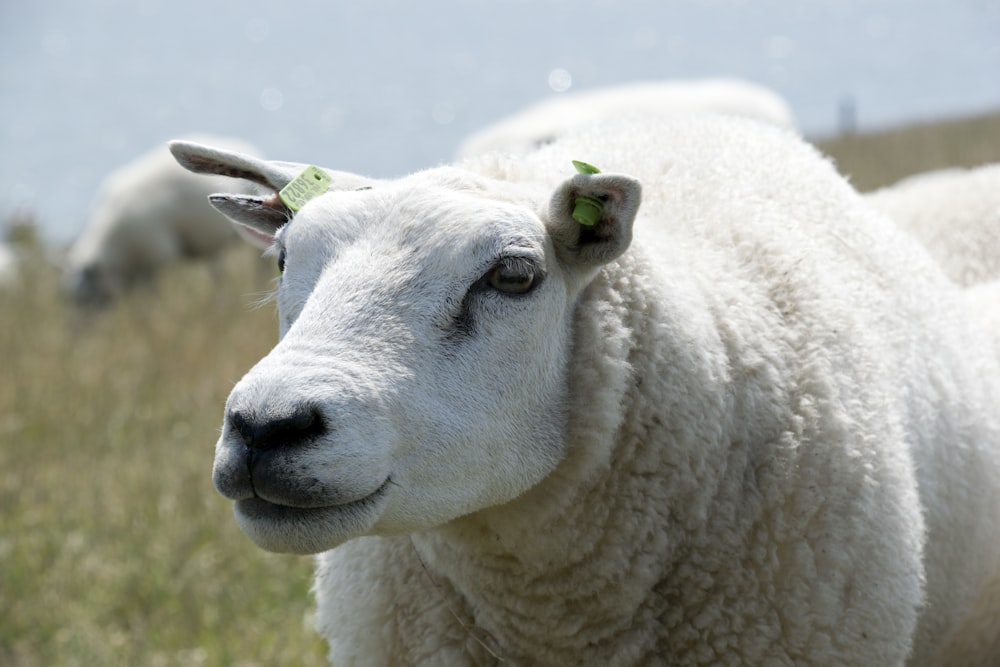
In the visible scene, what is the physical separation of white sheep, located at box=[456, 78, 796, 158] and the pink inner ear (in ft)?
26.3

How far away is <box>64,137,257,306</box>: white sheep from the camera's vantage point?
47.8 feet

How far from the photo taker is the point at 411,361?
2254 mm

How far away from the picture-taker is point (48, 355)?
9.24 metres

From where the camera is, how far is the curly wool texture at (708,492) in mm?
2545

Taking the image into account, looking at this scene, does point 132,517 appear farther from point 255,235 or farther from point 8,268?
point 8,268

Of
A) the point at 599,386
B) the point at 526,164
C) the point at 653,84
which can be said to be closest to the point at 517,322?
the point at 599,386

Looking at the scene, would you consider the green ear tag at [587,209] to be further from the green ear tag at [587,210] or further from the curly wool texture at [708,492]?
the curly wool texture at [708,492]

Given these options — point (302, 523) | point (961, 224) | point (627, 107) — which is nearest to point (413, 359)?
point (302, 523)

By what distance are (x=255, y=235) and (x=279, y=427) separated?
1149 mm

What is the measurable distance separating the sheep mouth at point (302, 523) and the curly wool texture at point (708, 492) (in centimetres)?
41

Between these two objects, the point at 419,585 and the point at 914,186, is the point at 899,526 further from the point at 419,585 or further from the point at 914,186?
the point at 914,186

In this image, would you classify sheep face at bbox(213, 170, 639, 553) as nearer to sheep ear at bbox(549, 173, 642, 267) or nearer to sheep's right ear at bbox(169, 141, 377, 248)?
sheep ear at bbox(549, 173, 642, 267)

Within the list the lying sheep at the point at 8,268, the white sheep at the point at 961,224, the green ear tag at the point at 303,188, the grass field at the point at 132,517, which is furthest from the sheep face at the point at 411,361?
the lying sheep at the point at 8,268

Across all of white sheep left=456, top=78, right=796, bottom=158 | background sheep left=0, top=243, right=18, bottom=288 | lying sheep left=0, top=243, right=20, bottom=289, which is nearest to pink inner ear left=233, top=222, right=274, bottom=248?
white sheep left=456, top=78, right=796, bottom=158
